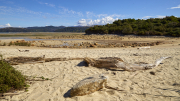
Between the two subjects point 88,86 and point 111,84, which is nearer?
point 88,86

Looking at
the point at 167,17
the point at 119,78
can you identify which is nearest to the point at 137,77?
the point at 119,78

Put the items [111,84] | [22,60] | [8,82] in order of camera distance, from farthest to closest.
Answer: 1. [22,60]
2. [111,84]
3. [8,82]

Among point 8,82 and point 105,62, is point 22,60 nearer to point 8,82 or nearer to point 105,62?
point 8,82

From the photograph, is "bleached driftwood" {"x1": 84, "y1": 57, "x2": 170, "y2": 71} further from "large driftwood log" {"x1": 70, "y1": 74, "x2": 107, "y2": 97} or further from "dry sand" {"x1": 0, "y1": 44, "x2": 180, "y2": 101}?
"large driftwood log" {"x1": 70, "y1": 74, "x2": 107, "y2": 97}

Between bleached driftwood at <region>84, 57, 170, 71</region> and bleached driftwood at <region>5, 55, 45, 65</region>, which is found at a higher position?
bleached driftwood at <region>5, 55, 45, 65</region>

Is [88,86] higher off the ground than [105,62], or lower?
lower

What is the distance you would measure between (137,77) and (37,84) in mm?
3549

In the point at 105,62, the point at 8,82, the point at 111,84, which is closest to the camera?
the point at 8,82

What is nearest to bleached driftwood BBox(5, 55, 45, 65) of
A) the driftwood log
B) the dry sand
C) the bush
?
the driftwood log

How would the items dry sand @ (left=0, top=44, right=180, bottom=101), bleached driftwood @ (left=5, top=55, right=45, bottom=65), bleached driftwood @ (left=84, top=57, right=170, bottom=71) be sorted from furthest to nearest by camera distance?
bleached driftwood @ (left=5, top=55, right=45, bottom=65), bleached driftwood @ (left=84, top=57, right=170, bottom=71), dry sand @ (left=0, top=44, right=180, bottom=101)

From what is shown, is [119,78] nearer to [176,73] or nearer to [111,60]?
[111,60]

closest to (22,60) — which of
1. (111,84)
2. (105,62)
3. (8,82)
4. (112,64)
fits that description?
(8,82)

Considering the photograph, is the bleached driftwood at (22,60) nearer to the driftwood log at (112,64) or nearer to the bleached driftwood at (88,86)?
the driftwood log at (112,64)

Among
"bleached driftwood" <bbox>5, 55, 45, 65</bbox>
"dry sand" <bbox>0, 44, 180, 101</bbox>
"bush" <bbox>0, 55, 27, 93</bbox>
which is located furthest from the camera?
"bleached driftwood" <bbox>5, 55, 45, 65</bbox>
